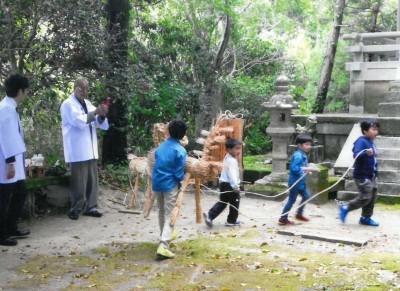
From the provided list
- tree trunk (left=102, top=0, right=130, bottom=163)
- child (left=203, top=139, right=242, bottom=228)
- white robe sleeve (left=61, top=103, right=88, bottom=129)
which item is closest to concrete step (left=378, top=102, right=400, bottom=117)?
child (left=203, top=139, right=242, bottom=228)

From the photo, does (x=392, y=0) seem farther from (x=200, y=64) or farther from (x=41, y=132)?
(x=41, y=132)

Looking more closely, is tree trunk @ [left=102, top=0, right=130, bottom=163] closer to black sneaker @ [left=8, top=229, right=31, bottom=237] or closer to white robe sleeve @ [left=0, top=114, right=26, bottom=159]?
white robe sleeve @ [left=0, top=114, right=26, bottom=159]

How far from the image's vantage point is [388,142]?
10.3m

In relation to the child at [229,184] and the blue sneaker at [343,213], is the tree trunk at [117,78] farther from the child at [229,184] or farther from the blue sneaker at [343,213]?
the blue sneaker at [343,213]

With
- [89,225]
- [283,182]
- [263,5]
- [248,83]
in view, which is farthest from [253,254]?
[263,5]

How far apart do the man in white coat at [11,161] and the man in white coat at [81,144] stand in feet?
3.72

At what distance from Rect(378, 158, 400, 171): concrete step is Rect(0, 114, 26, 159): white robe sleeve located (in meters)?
6.12

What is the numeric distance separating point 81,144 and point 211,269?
10.6ft

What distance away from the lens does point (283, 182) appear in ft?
33.5

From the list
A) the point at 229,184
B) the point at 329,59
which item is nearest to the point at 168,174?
the point at 229,184

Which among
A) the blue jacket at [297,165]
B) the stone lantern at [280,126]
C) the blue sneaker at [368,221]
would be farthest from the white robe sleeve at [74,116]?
the blue sneaker at [368,221]

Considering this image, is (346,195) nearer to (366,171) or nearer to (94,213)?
(366,171)

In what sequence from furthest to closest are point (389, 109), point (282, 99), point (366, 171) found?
1. point (389, 109)
2. point (282, 99)
3. point (366, 171)

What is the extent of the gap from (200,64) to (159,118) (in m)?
2.10
